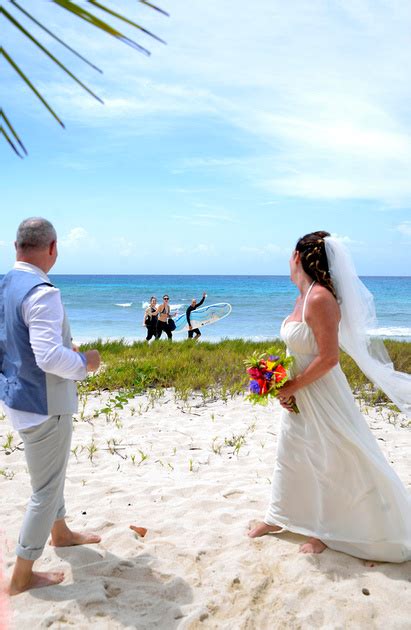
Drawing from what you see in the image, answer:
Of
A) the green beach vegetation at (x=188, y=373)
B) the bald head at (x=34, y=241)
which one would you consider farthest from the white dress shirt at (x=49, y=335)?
the green beach vegetation at (x=188, y=373)

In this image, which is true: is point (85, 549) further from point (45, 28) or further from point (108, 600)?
point (45, 28)

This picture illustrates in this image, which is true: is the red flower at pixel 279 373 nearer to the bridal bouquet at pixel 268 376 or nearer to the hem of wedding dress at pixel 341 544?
the bridal bouquet at pixel 268 376

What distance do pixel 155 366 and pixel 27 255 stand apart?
6.25 m

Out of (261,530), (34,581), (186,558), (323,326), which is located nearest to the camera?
(34,581)

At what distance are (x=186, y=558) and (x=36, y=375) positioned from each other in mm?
1638

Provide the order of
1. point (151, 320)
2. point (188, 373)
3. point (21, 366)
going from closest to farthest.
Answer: point (21, 366), point (188, 373), point (151, 320)

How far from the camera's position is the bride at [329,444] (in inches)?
141

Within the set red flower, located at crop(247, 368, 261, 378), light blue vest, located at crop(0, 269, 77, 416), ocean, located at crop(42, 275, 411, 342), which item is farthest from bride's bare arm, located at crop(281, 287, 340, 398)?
ocean, located at crop(42, 275, 411, 342)

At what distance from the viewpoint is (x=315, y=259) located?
3.67 metres

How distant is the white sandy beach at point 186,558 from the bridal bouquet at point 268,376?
3.38 ft

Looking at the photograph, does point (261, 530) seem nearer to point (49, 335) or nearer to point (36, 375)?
point (36, 375)

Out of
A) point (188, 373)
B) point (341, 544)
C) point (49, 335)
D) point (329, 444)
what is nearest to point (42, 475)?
point (49, 335)

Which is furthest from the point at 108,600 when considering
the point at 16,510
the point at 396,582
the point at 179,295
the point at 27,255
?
the point at 179,295

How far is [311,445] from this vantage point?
3730mm
